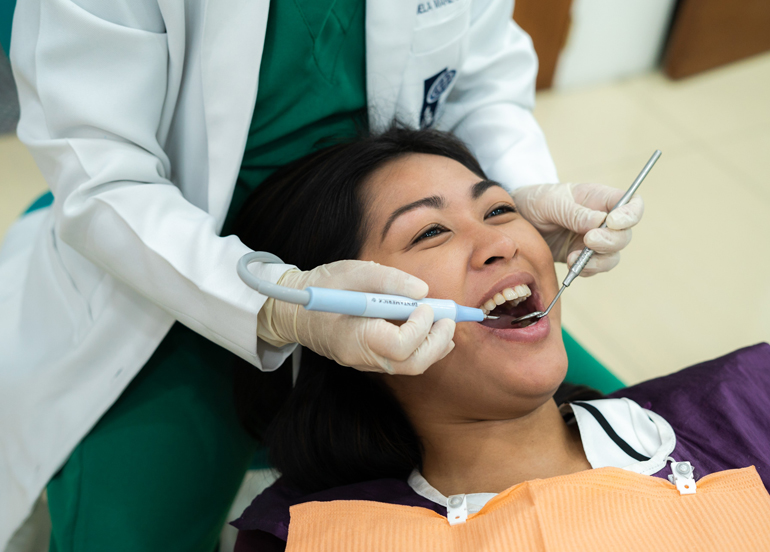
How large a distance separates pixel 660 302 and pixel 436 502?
1517mm

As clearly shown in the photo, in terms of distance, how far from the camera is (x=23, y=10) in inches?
41.3

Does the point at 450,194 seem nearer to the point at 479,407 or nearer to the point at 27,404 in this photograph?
the point at 479,407

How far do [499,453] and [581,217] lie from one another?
1.53 ft

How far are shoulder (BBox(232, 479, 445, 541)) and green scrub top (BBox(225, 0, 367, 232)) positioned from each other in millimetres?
558

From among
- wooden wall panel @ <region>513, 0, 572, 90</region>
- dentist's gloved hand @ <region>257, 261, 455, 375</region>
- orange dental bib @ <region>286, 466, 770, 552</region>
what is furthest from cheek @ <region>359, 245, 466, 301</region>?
wooden wall panel @ <region>513, 0, 572, 90</region>

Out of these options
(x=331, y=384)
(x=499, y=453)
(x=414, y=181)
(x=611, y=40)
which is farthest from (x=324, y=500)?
(x=611, y=40)

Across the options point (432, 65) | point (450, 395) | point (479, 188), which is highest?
point (432, 65)

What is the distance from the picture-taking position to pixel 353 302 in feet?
2.76

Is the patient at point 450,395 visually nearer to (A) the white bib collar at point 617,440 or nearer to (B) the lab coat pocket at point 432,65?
(A) the white bib collar at point 617,440

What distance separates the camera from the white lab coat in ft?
3.41

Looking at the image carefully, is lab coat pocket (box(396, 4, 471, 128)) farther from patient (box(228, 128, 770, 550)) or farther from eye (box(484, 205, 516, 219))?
eye (box(484, 205, 516, 219))

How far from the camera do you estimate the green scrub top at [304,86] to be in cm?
118

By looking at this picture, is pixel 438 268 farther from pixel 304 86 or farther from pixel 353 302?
pixel 304 86

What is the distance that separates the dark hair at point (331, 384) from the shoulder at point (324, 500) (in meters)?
0.05
